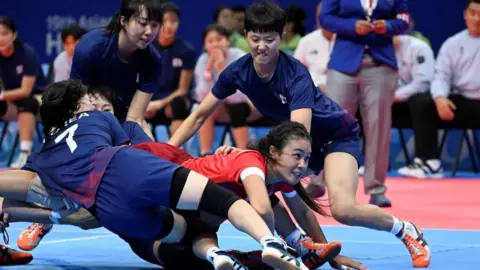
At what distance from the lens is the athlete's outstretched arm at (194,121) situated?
19.4 feet

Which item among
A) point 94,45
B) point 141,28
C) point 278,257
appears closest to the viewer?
point 278,257

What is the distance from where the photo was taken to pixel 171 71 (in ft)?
39.7

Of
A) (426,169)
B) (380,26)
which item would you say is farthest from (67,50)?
(380,26)

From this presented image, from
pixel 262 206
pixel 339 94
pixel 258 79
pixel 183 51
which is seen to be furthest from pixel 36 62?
pixel 262 206

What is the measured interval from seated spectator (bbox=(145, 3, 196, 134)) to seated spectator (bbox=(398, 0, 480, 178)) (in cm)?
268

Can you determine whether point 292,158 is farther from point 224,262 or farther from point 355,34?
point 355,34

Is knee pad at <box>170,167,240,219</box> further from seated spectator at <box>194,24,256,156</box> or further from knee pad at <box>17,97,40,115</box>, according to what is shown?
knee pad at <box>17,97,40,115</box>

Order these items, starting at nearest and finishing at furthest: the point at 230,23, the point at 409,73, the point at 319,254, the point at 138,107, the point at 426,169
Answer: the point at 319,254 → the point at 138,107 → the point at 426,169 → the point at 409,73 → the point at 230,23

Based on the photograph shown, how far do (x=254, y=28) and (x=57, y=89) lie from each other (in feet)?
3.82

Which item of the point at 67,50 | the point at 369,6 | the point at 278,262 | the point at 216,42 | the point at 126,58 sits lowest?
the point at 67,50

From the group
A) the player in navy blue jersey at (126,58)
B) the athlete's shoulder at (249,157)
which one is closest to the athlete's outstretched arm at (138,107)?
the player in navy blue jersey at (126,58)

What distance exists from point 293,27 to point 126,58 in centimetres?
641

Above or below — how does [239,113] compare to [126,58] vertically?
below

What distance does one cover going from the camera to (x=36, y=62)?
38.8ft
